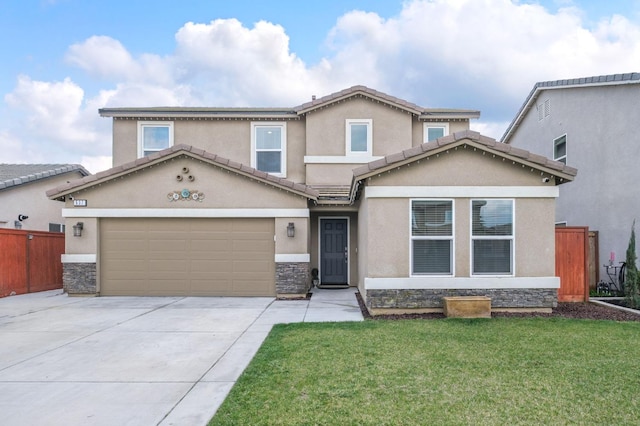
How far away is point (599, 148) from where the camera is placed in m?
12.8

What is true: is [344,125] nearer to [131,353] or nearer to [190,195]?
[190,195]

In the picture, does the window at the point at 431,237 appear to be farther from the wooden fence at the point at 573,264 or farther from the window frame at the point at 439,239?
the wooden fence at the point at 573,264

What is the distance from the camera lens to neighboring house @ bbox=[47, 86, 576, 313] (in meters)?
9.02

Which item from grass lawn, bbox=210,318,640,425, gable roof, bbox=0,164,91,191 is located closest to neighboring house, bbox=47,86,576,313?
grass lawn, bbox=210,318,640,425

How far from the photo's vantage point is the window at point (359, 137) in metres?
14.7

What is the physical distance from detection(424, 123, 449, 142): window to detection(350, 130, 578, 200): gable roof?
656 centimetres

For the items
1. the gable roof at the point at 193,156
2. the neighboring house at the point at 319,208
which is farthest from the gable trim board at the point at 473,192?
the gable roof at the point at 193,156

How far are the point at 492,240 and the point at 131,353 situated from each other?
7.47 meters

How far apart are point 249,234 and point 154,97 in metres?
9.57

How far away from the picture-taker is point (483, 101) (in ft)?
58.1

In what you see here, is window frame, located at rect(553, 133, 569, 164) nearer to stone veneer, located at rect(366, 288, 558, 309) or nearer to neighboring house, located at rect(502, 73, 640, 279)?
neighboring house, located at rect(502, 73, 640, 279)

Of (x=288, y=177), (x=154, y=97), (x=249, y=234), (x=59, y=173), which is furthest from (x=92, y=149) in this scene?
(x=249, y=234)

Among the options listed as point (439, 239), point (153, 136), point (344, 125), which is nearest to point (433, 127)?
point (344, 125)

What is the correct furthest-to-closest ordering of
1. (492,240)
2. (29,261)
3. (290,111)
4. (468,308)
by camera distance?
(290,111), (29,261), (492,240), (468,308)
